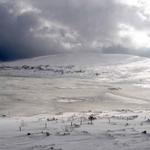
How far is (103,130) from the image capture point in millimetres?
10852

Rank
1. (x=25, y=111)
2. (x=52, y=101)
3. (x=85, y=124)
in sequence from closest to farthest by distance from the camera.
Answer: (x=85, y=124) → (x=25, y=111) → (x=52, y=101)

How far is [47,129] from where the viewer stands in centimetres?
1136

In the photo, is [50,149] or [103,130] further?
[103,130]

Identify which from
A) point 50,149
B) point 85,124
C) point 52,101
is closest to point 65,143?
point 50,149

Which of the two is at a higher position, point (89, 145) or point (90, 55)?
point (90, 55)

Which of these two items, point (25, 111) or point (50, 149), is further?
point (25, 111)

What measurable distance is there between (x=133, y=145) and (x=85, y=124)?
11.8 feet

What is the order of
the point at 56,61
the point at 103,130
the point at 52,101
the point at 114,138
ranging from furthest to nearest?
1. the point at 56,61
2. the point at 52,101
3. the point at 103,130
4. the point at 114,138

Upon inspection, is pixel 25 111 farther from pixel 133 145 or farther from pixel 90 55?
pixel 90 55

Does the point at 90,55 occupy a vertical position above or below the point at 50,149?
above

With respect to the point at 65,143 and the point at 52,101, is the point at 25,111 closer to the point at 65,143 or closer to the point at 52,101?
the point at 52,101

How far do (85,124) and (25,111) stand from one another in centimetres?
1091

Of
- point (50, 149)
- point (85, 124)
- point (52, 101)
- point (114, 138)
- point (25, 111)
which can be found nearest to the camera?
point (50, 149)

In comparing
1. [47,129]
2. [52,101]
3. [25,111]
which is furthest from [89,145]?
[52,101]
